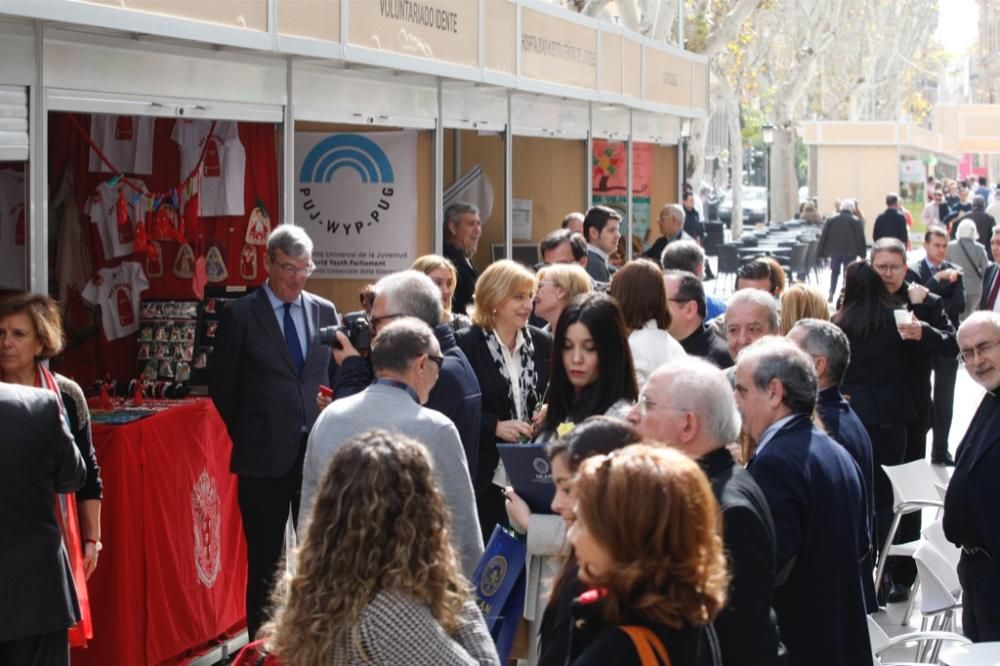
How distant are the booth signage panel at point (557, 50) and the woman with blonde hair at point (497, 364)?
4628mm

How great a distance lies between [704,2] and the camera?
92.9 feet

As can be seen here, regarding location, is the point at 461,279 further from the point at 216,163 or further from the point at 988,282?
the point at 988,282

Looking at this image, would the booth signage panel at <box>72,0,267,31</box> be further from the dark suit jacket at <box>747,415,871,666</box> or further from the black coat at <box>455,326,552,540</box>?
the dark suit jacket at <box>747,415,871,666</box>

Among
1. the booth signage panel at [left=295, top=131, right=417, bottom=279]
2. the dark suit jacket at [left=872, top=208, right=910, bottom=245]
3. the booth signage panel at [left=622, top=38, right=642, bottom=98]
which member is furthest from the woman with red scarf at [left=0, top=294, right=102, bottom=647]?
the dark suit jacket at [left=872, top=208, right=910, bottom=245]

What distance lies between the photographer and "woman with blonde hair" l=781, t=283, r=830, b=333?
7199 mm

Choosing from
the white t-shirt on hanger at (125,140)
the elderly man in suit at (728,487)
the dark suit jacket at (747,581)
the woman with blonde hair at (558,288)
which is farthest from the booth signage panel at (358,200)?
the dark suit jacket at (747,581)

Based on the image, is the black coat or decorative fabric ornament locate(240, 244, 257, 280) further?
decorative fabric ornament locate(240, 244, 257, 280)

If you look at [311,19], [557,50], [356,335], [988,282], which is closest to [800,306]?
[356,335]

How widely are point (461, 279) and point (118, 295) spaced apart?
268 centimetres

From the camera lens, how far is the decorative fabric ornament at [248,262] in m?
8.34

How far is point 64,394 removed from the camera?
5.46 m

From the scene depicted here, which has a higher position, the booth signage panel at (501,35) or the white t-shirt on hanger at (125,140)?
the booth signage panel at (501,35)

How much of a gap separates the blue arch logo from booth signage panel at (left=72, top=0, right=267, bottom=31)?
2.61 metres

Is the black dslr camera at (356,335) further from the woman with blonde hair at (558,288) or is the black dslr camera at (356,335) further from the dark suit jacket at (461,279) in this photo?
the dark suit jacket at (461,279)
